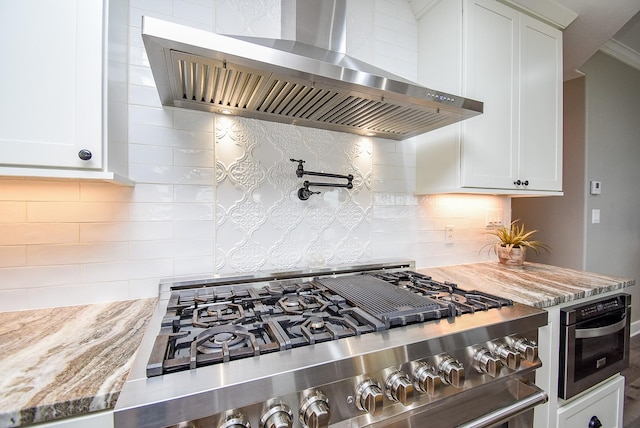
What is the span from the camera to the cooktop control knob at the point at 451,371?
2.53ft

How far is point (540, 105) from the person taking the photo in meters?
1.70

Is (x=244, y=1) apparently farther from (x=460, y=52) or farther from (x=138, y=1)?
(x=460, y=52)

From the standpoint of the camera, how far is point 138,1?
3.76 ft

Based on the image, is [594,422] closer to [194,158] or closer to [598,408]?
[598,408]

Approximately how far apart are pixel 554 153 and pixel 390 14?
1.34 m

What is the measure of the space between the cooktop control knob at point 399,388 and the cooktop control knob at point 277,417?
0.26 meters

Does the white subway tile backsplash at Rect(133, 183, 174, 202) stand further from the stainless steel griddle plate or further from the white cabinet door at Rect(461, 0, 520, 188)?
the white cabinet door at Rect(461, 0, 520, 188)

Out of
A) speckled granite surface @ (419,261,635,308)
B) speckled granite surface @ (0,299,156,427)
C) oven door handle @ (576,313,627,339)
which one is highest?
speckled granite surface @ (419,261,635,308)

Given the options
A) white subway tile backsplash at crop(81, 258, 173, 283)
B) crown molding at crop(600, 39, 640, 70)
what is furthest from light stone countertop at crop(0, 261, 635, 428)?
crown molding at crop(600, 39, 640, 70)

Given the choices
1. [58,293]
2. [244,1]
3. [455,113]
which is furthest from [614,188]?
[58,293]

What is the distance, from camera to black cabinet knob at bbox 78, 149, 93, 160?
78 cm

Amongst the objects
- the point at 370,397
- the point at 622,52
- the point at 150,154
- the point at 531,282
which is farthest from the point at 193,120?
the point at 622,52

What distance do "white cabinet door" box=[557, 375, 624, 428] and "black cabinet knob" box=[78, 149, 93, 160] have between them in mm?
2067

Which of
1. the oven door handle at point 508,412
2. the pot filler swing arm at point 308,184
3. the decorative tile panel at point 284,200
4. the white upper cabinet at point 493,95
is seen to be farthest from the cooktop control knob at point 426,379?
the white upper cabinet at point 493,95
